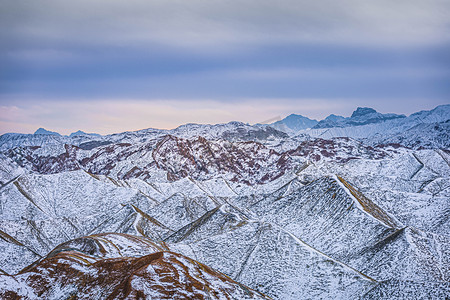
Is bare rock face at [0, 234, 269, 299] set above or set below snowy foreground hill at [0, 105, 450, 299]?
above

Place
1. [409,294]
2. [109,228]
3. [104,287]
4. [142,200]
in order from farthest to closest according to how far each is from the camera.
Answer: [142,200], [109,228], [409,294], [104,287]

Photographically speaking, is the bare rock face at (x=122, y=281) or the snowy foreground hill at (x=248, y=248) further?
the snowy foreground hill at (x=248, y=248)

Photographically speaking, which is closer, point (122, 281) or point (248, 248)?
point (122, 281)

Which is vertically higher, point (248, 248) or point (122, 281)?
point (122, 281)

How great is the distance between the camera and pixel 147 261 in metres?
42.8

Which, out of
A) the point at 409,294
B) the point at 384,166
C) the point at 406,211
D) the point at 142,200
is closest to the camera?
the point at 409,294

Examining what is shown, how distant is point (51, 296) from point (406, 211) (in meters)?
92.6

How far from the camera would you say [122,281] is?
38.7 metres

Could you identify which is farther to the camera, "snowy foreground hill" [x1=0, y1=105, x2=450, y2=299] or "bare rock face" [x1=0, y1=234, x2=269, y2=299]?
"snowy foreground hill" [x1=0, y1=105, x2=450, y2=299]

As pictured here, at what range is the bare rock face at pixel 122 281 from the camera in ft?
122

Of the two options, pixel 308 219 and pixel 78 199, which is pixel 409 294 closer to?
pixel 308 219

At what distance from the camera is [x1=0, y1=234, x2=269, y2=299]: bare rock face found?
37.2 metres

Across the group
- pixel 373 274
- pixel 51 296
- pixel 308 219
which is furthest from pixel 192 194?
pixel 51 296

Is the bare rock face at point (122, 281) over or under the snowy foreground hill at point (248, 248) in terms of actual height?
over
